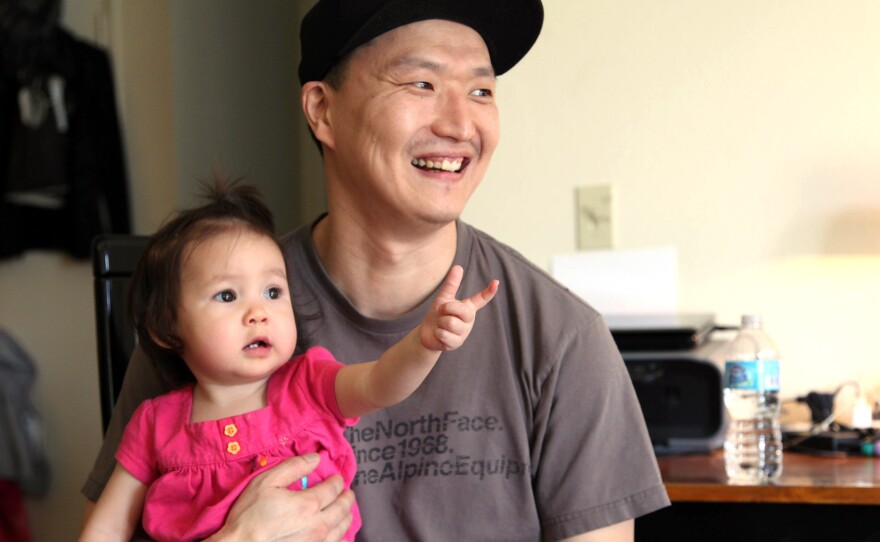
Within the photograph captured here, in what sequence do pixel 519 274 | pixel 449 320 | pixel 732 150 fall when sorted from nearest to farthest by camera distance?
pixel 449 320, pixel 519 274, pixel 732 150

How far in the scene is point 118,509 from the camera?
4.50 feet

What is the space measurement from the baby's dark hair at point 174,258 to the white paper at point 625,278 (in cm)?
104

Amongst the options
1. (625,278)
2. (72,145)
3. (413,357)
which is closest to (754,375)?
(625,278)

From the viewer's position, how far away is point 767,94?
2.18 metres

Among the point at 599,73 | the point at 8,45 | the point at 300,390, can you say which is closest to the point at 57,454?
the point at 8,45

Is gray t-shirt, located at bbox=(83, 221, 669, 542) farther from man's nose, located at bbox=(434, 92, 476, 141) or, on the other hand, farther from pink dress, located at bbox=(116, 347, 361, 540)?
man's nose, located at bbox=(434, 92, 476, 141)

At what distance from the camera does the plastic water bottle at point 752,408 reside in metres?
1.80

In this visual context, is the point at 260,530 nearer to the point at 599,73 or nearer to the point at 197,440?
the point at 197,440

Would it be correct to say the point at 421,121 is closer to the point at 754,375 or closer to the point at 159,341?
the point at 159,341

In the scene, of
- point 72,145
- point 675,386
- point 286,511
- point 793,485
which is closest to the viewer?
point 286,511

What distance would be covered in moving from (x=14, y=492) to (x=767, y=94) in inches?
110

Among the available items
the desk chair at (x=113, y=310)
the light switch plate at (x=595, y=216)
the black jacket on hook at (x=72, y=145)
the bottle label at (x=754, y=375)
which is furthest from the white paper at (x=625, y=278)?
the black jacket on hook at (x=72, y=145)

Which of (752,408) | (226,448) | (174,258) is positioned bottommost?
(752,408)

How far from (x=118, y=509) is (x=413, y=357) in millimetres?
481
